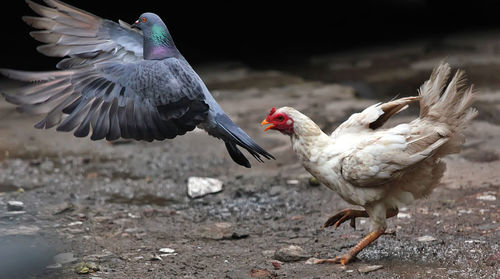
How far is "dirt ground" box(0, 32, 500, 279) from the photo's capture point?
4367mm

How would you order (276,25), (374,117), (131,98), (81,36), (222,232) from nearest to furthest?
(374,117), (131,98), (81,36), (222,232), (276,25)

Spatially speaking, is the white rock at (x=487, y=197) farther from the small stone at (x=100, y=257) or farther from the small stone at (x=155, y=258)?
the small stone at (x=100, y=257)

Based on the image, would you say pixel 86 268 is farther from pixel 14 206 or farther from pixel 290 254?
pixel 14 206

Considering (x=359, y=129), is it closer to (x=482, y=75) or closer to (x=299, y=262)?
(x=299, y=262)

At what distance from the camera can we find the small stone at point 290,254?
4.46m

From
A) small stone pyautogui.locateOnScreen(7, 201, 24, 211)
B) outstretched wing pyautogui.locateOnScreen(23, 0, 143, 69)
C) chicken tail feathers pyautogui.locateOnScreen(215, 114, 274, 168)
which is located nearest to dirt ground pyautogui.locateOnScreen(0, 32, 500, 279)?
small stone pyautogui.locateOnScreen(7, 201, 24, 211)

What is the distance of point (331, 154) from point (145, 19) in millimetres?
1701

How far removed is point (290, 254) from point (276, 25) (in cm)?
820

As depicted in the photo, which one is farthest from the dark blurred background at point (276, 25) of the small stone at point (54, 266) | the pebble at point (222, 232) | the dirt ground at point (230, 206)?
the small stone at point (54, 266)

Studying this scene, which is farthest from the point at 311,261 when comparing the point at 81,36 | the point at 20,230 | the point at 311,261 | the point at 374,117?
the point at 81,36

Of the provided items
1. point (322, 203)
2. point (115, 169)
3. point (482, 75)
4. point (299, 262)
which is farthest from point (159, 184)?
point (482, 75)

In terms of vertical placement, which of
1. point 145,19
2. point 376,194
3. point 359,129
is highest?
point 145,19

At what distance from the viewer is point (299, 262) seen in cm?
443

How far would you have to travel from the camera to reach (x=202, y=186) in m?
6.18
